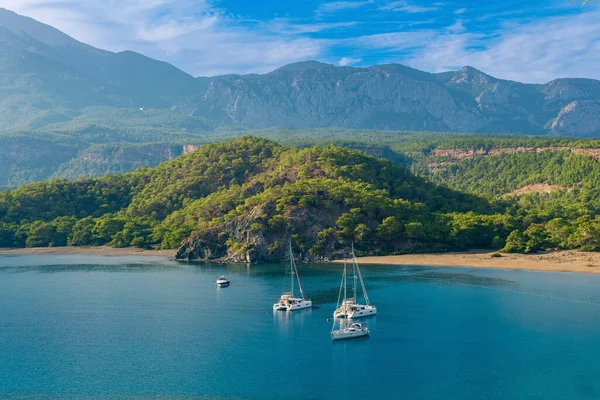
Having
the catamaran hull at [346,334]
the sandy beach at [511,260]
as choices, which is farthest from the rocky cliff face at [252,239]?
the catamaran hull at [346,334]

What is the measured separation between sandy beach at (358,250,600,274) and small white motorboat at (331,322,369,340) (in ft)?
183

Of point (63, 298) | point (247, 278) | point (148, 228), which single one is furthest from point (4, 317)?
point (148, 228)

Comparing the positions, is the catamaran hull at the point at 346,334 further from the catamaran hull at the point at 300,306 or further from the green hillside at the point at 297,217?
the green hillside at the point at 297,217

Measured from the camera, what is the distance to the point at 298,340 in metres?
77.2

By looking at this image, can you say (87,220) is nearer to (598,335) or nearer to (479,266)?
(479,266)

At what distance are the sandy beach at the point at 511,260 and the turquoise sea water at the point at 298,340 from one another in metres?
6.42

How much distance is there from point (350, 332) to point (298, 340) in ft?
19.8

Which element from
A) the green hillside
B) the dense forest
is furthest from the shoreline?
the green hillside

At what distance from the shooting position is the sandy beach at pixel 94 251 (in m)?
164

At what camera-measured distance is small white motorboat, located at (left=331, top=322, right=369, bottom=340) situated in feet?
251

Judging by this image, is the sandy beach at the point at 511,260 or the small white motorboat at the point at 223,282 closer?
the small white motorboat at the point at 223,282

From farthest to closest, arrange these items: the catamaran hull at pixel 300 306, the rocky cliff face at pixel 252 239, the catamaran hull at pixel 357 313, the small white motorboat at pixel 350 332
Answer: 1. the rocky cliff face at pixel 252 239
2. the catamaran hull at pixel 300 306
3. the catamaran hull at pixel 357 313
4. the small white motorboat at pixel 350 332

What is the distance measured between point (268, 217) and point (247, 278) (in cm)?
2871

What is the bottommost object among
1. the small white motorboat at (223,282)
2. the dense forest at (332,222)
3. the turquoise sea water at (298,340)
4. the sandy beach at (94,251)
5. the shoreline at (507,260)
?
the turquoise sea water at (298,340)
